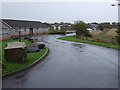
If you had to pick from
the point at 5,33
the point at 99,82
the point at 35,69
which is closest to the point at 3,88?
the point at 35,69

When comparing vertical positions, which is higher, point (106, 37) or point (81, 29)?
point (81, 29)

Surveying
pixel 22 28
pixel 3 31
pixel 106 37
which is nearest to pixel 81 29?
pixel 106 37

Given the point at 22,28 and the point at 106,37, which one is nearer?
the point at 106,37

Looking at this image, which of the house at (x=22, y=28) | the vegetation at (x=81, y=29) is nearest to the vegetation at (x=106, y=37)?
the vegetation at (x=81, y=29)

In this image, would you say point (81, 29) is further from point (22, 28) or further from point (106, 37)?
point (22, 28)

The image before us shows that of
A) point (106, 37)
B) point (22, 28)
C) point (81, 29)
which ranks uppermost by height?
point (22, 28)

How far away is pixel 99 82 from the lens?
709cm

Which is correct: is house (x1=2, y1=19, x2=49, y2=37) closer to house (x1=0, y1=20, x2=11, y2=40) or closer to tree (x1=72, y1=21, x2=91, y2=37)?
house (x1=0, y1=20, x2=11, y2=40)

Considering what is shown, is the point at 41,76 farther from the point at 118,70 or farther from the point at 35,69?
the point at 118,70

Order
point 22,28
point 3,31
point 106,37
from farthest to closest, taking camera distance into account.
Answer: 1. point 22,28
2. point 106,37
3. point 3,31

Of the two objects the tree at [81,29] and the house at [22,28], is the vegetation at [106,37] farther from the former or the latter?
the house at [22,28]

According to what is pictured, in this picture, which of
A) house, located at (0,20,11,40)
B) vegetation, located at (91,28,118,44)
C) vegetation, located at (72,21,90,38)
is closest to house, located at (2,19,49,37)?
house, located at (0,20,11,40)

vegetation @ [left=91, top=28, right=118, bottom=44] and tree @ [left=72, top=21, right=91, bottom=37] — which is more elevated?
tree @ [left=72, top=21, right=91, bottom=37]

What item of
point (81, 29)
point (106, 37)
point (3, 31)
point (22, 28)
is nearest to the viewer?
point (3, 31)
